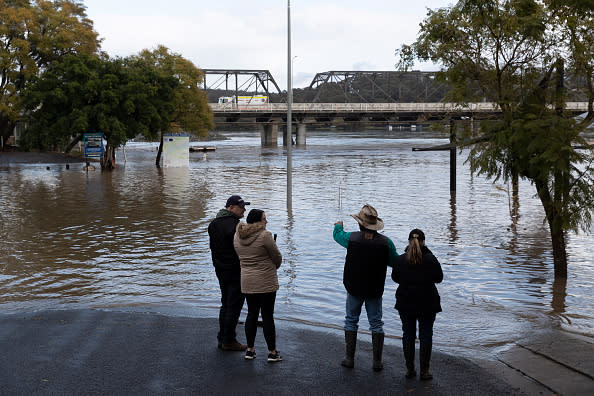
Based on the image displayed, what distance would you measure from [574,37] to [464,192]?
67.5 ft

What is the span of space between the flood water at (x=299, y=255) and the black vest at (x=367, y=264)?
6.15 ft

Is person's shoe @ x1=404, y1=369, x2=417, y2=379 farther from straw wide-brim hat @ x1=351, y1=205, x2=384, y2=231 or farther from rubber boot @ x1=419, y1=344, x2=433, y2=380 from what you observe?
straw wide-brim hat @ x1=351, y1=205, x2=384, y2=231

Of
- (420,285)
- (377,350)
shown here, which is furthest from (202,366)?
(420,285)

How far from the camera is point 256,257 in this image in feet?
23.7

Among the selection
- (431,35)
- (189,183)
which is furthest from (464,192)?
(431,35)

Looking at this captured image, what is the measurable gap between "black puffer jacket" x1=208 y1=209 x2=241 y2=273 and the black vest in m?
1.33

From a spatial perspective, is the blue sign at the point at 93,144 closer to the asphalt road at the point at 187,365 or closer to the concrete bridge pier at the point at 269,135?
the asphalt road at the point at 187,365

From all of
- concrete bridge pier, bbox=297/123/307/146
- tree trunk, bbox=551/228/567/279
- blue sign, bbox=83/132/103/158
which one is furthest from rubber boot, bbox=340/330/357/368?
concrete bridge pier, bbox=297/123/307/146

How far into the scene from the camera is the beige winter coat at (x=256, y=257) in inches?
282

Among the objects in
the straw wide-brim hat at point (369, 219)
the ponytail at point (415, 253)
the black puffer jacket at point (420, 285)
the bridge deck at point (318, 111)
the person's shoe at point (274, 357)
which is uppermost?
the bridge deck at point (318, 111)

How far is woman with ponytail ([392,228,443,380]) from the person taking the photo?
6.82 m

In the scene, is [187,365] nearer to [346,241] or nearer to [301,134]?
[346,241]

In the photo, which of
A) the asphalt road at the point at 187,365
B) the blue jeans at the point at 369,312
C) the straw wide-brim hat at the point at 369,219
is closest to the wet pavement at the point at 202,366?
the asphalt road at the point at 187,365

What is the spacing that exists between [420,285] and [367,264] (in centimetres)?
57
